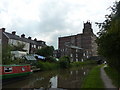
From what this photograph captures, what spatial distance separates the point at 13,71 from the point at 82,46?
62051 mm

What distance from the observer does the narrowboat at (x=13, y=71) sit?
15.0m

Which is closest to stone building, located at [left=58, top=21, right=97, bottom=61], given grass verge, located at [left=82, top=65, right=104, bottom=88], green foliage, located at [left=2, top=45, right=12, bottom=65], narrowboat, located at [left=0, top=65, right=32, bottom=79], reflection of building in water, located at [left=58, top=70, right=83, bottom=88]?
green foliage, located at [left=2, top=45, right=12, bottom=65]

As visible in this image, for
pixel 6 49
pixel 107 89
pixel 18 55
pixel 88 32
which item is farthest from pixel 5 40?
pixel 88 32

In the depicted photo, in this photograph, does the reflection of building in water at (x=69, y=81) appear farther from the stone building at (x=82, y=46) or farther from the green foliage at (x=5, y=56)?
the stone building at (x=82, y=46)

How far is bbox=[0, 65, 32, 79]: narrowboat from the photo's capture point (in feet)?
49.1

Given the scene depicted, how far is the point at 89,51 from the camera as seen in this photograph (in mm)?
73562

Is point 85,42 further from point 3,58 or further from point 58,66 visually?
point 3,58

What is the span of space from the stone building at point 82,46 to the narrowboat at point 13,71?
152 feet

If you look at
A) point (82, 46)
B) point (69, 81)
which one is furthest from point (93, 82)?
point (82, 46)

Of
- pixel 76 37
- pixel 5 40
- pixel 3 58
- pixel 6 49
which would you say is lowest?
pixel 3 58

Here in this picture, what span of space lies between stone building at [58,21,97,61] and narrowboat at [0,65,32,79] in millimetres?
46220

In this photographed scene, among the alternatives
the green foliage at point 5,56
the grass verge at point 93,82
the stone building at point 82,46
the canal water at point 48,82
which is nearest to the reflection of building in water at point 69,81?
the canal water at point 48,82

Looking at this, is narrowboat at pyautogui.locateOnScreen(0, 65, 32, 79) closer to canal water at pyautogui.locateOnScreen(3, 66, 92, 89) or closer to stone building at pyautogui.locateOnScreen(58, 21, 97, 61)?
canal water at pyautogui.locateOnScreen(3, 66, 92, 89)

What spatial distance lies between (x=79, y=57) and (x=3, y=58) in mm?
51314
